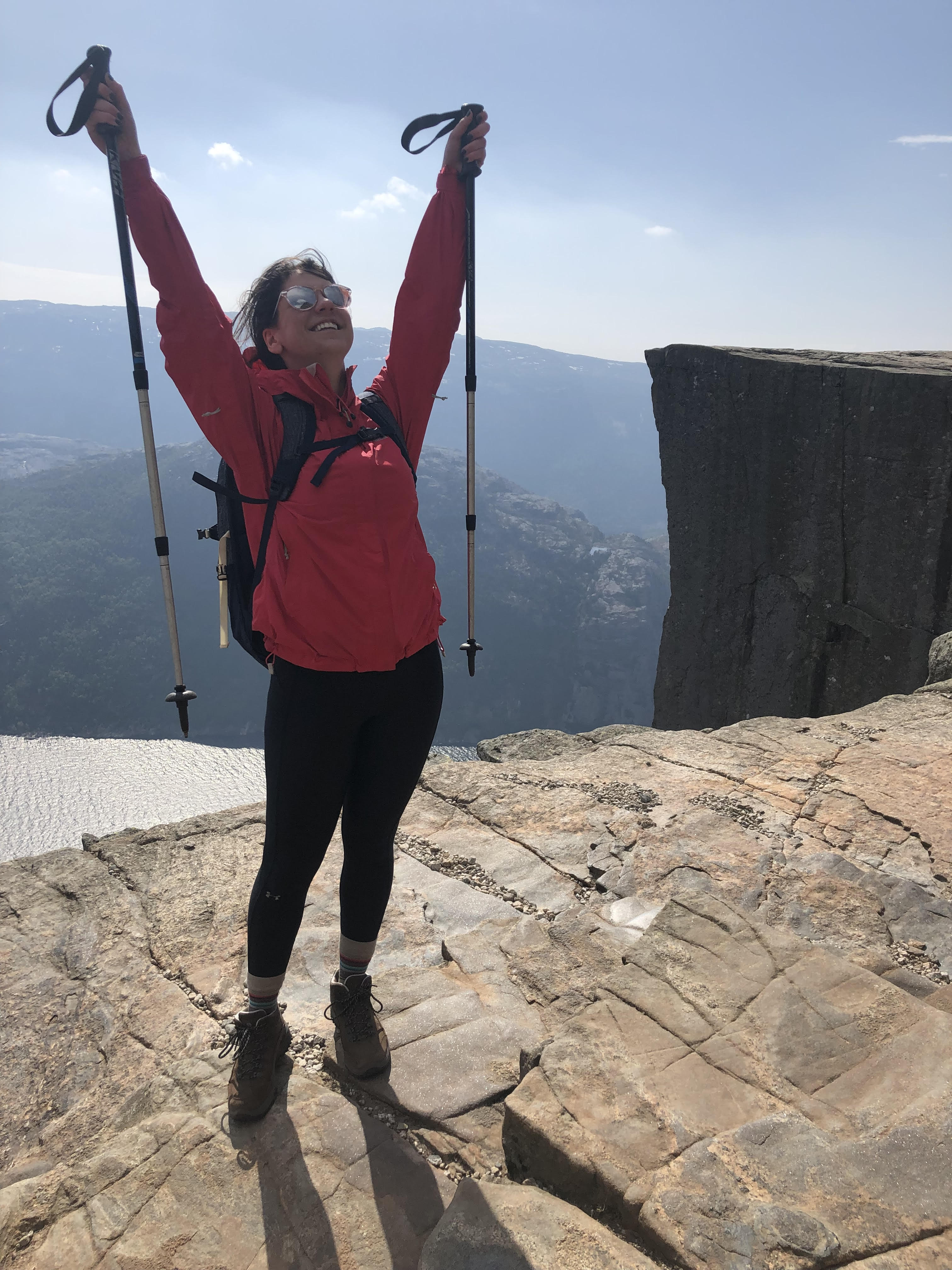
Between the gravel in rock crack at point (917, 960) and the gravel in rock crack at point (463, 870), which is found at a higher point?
the gravel in rock crack at point (917, 960)

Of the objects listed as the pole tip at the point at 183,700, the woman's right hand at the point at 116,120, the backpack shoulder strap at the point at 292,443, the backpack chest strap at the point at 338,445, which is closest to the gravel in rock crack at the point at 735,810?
the pole tip at the point at 183,700

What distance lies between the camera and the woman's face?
2.02 metres

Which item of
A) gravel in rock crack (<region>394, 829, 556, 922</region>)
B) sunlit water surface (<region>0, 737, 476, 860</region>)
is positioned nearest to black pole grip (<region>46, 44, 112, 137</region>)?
gravel in rock crack (<region>394, 829, 556, 922</region>)

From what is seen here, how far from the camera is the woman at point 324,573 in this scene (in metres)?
1.86

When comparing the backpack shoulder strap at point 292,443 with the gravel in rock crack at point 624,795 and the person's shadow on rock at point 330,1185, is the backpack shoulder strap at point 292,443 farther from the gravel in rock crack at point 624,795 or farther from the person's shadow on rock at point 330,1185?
the gravel in rock crack at point 624,795

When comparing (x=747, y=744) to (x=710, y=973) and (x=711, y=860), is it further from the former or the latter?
(x=710, y=973)

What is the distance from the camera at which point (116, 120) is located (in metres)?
1.91

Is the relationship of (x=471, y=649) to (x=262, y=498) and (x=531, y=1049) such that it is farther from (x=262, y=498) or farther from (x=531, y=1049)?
(x=531, y=1049)

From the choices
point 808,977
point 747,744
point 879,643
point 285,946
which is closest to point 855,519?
point 879,643

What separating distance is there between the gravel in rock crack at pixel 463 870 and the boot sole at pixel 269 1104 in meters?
1.19

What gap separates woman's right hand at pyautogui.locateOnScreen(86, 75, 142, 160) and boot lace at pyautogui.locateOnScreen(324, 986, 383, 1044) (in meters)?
2.32

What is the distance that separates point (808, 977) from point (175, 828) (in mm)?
3096

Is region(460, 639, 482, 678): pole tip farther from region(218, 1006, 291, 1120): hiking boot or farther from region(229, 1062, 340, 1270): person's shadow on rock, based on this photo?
region(229, 1062, 340, 1270): person's shadow on rock

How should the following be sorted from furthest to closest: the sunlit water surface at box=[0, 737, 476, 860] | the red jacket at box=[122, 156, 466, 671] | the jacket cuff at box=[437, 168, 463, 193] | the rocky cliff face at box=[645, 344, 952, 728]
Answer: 1. the sunlit water surface at box=[0, 737, 476, 860]
2. the rocky cliff face at box=[645, 344, 952, 728]
3. the jacket cuff at box=[437, 168, 463, 193]
4. the red jacket at box=[122, 156, 466, 671]
